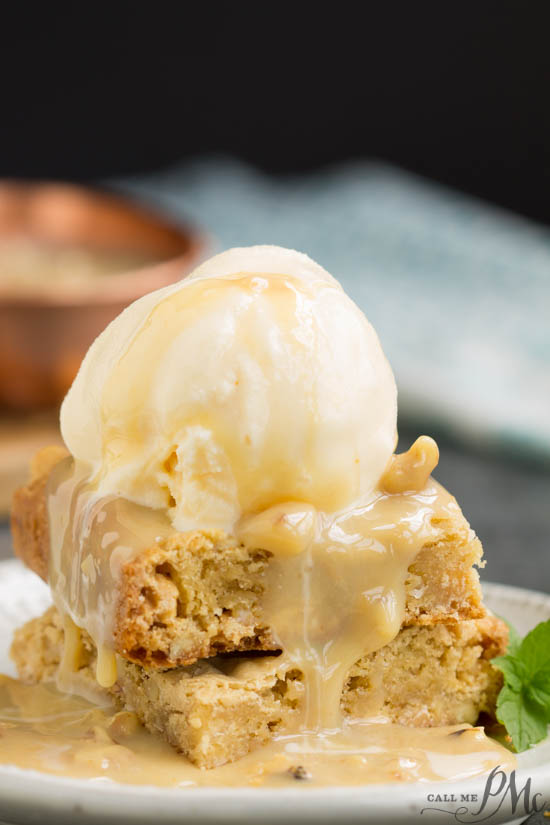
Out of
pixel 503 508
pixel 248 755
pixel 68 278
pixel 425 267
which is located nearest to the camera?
pixel 248 755

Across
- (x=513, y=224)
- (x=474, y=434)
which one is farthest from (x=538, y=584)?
(x=513, y=224)

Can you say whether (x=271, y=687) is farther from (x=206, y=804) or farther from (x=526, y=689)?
(x=526, y=689)

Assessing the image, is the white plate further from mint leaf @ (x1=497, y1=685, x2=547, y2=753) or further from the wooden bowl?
the wooden bowl

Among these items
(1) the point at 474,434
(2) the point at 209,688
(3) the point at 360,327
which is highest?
(3) the point at 360,327

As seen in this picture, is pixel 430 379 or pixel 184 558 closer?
pixel 184 558

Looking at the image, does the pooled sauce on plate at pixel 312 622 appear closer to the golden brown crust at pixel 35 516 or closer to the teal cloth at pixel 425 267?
the golden brown crust at pixel 35 516

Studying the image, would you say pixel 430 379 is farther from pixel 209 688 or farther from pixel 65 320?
pixel 209 688

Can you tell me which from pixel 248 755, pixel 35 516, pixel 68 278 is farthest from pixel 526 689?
pixel 68 278
